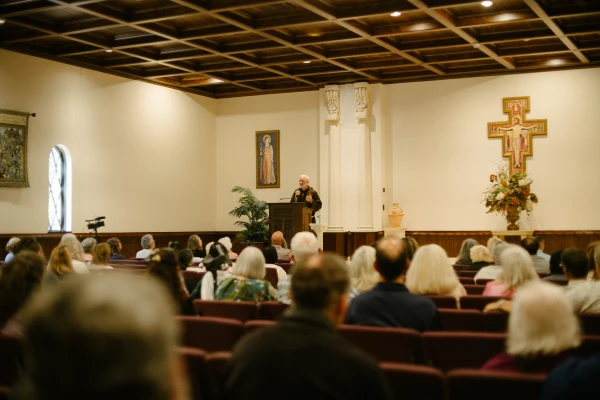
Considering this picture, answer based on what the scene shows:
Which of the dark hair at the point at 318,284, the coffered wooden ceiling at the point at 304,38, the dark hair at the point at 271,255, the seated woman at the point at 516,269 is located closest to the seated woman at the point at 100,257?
the dark hair at the point at 271,255

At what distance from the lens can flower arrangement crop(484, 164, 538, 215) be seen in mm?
14383

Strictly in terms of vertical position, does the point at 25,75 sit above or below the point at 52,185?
above

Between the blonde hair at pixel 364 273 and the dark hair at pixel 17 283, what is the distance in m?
2.19

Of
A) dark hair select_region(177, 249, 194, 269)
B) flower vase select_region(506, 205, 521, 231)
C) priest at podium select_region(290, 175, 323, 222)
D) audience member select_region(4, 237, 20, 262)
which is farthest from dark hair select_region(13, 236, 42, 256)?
flower vase select_region(506, 205, 521, 231)

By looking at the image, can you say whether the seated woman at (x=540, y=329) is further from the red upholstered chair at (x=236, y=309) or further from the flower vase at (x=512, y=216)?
the flower vase at (x=512, y=216)

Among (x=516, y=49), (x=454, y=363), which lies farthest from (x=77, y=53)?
(x=454, y=363)

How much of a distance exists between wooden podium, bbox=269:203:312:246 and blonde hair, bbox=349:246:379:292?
8.11 meters

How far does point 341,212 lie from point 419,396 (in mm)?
13858

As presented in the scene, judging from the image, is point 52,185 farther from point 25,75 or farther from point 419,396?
point 419,396

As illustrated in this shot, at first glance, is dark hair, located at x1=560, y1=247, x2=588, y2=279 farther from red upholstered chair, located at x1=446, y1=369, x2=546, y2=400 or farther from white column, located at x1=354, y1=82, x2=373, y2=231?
white column, located at x1=354, y1=82, x2=373, y2=231

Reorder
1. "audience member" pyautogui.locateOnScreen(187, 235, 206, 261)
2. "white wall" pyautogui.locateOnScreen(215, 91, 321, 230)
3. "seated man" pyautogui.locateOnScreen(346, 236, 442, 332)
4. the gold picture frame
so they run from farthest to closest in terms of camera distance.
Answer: the gold picture frame < "white wall" pyautogui.locateOnScreen(215, 91, 321, 230) < "audience member" pyautogui.locateOnScreen(187, 235, 206, 261) < "seated man" pyautogui.locateOnScreen(346, 236, 442, 332)

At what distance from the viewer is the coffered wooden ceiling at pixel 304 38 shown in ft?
37.3

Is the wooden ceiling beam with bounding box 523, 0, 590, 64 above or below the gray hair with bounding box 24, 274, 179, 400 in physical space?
above

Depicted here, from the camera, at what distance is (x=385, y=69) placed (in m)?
15.7
